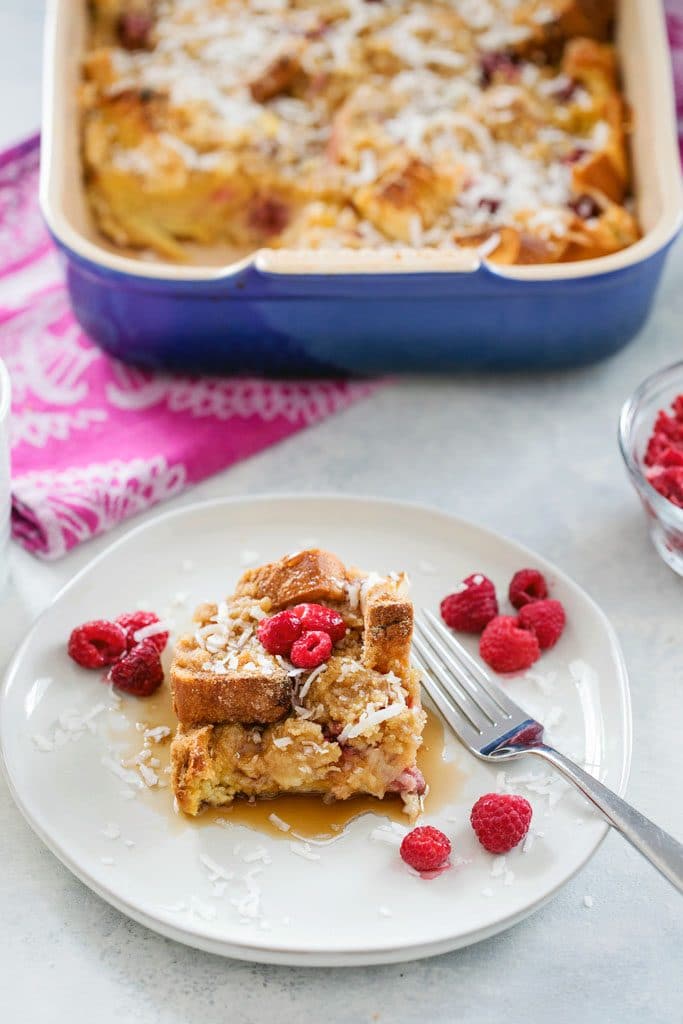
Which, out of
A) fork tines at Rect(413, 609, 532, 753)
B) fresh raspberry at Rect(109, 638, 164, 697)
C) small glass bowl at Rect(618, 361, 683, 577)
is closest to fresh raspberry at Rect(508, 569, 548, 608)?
fork tines at Rect(413, 609, 532, 753)

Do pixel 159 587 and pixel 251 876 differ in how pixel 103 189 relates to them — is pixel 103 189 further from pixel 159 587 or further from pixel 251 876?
pixel 251 876

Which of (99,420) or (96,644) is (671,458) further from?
(99,420)

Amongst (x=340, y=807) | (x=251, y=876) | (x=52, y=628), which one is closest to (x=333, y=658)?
(x=340, y=807)

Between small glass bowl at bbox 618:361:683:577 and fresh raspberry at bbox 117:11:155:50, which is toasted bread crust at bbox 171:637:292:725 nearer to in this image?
small glass bowl at bbox 618:361:683:577

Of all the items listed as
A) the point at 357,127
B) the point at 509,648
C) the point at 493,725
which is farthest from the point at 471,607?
the point at 357,127

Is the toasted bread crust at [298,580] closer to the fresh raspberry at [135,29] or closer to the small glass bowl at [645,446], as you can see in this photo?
the small glass bowl at [645,446]
